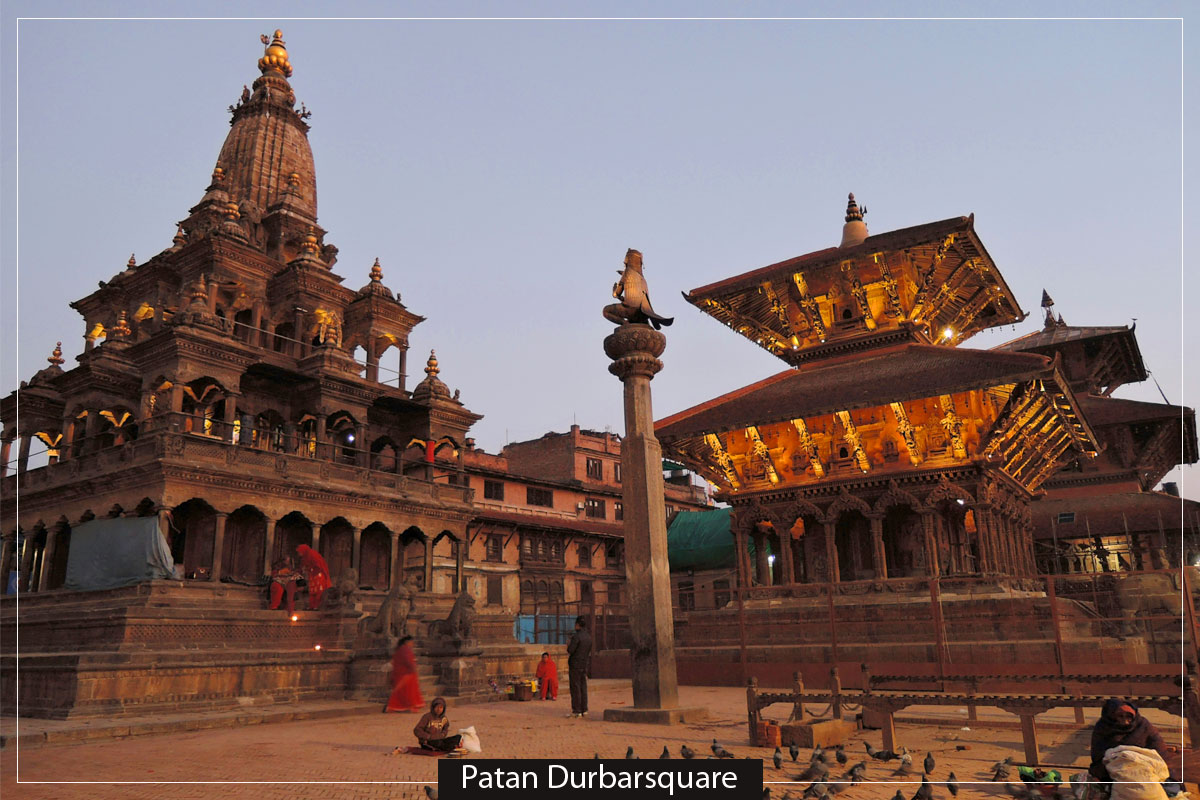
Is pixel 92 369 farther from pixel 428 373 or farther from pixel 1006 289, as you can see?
pixel 1006 289

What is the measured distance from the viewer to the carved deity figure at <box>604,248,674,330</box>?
14.7 meters

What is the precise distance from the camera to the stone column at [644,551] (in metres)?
13.2

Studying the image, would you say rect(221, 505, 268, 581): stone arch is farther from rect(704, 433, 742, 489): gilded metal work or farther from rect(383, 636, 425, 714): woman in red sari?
rect(704, 433, 742, 489): gilded metal work

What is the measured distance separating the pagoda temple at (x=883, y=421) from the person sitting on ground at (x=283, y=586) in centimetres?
1164

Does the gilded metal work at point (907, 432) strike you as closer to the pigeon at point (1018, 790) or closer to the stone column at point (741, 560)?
the stone column at point (741, 560)

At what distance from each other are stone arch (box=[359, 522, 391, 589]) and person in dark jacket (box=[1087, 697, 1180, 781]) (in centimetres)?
2736

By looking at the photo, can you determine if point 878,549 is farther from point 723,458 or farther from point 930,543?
point 723,458

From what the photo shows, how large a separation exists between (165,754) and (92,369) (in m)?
22.7

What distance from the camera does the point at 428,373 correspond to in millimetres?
36094

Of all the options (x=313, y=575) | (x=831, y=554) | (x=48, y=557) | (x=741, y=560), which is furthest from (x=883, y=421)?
(x=48, y=557)

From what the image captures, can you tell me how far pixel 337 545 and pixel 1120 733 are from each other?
28.2m

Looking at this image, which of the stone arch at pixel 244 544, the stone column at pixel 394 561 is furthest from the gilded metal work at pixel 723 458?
the stone arch at pixel 244 544

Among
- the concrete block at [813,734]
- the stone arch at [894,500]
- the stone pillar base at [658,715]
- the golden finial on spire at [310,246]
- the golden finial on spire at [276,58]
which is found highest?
the golden finial on spire at [276,58]

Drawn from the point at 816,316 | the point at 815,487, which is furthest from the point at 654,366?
the point at 816,316
